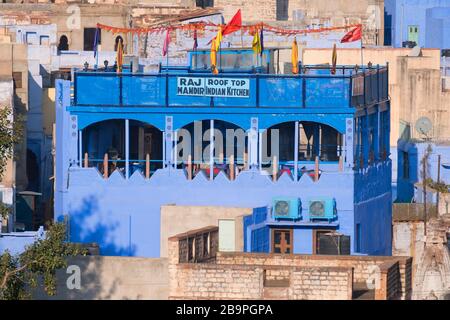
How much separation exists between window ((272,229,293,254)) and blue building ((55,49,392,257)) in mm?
97

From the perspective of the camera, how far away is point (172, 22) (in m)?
73.4

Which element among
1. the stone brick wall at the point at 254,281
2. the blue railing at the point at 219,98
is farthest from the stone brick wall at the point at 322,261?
the blue railing at the point at 219,98

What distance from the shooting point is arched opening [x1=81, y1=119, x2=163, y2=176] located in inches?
2020

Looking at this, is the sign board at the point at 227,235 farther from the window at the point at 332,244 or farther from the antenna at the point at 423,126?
the antenna at the point at 423,126

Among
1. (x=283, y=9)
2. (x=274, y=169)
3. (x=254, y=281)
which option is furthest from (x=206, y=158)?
(x=283, y=9)

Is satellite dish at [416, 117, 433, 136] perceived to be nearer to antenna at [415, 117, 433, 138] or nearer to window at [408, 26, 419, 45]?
antenna at [415, 117, 433, 138]

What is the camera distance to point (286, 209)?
48.8 meters

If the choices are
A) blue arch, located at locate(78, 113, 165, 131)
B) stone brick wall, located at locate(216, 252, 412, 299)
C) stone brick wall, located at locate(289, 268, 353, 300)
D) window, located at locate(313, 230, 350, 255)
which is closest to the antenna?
Answer: blue arch, located at locate(78, 113, 165, 131)

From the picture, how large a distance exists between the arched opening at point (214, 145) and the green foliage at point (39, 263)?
13.5 metres

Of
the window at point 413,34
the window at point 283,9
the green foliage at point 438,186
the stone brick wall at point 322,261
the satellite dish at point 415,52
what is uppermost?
the window at point 283,9

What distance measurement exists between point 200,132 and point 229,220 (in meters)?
5.53

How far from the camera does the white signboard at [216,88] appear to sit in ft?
165
